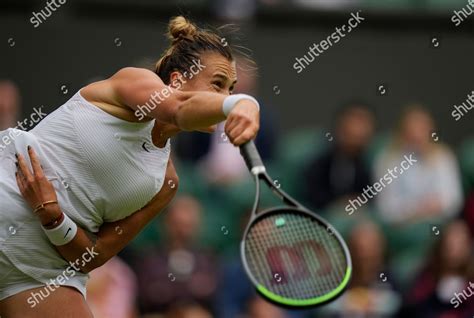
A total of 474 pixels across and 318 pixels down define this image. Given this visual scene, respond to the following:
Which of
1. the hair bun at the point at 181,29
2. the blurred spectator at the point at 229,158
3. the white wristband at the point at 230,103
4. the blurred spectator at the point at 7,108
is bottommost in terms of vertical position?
the blurred spectator at the point at 229,158

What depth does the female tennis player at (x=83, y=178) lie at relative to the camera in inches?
166

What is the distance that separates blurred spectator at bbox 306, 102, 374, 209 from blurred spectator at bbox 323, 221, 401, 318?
680 mm

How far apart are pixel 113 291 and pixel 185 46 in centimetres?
353

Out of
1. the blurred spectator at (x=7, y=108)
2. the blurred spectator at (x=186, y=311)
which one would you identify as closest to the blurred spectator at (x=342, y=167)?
the blurred spectator at (x=186, y=311)

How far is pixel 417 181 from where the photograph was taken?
28.9 feet

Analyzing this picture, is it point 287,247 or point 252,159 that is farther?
point 287,247

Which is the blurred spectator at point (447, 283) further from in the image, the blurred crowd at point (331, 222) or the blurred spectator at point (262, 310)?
the blurred spectator at point (262, 310)

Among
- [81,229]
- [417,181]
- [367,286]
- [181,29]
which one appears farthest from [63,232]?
[417,181]

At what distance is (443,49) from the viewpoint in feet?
33.8

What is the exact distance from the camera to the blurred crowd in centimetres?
762

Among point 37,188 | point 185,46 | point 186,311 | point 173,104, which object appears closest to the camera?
point 173,104

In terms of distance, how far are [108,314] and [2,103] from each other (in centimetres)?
165

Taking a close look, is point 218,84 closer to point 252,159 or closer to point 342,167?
point 252,159

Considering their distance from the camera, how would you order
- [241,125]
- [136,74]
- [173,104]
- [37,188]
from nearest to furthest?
[241,125] → [173,104] → [136,74] → [37,188]
